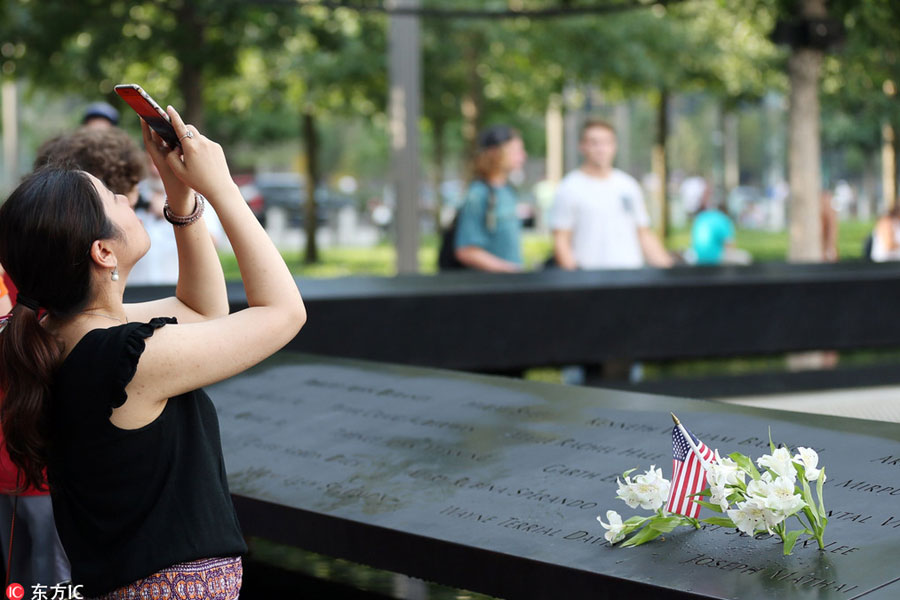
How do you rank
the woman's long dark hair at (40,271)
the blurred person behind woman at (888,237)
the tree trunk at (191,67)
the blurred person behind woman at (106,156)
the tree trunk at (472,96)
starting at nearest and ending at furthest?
1. the woman's long dark hair at (40,271)
2. the blurred person behind woman at (106,156)
3. the blurred person behind woman at (888,237)
4. the tree trunk at (191,67)
5. the tree trunk at (472,96)

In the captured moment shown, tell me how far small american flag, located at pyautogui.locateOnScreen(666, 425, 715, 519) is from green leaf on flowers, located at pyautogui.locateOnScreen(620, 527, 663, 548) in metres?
0.06

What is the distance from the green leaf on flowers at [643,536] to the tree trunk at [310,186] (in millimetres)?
18930

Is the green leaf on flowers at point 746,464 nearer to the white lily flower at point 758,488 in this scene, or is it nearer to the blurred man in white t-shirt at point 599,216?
the white lily flower at point 758,488

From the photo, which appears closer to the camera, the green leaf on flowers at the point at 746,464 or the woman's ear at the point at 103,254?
the woman's ear at the point at 103,254

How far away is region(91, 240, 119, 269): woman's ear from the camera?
2.22 meters

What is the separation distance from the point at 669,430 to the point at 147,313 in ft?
5.08

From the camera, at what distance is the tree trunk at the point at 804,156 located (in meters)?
10.1

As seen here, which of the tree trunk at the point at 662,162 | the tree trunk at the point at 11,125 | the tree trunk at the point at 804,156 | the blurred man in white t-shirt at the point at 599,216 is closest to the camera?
the blurred man in white t-shirt at the point at 599,216

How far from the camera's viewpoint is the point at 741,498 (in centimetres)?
252

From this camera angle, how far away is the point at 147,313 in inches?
105

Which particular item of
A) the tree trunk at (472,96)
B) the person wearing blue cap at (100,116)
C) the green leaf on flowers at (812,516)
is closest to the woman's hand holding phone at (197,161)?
the green leaf on flowers at (812,516)

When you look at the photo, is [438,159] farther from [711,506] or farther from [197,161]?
[197,161]

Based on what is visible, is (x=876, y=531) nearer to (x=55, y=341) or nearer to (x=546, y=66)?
(x=55, y=341)

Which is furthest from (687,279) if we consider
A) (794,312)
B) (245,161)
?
(245,161)
